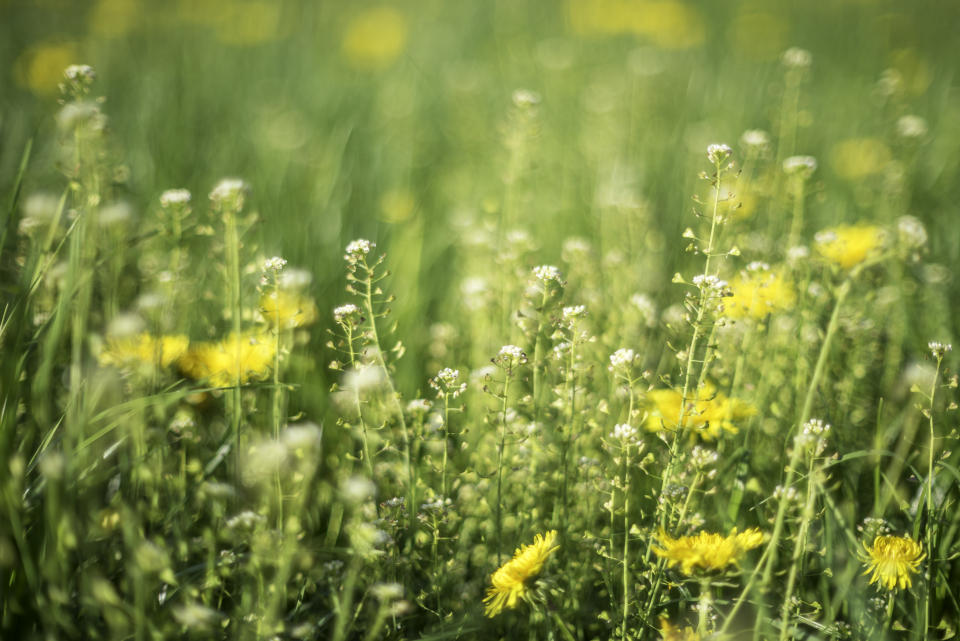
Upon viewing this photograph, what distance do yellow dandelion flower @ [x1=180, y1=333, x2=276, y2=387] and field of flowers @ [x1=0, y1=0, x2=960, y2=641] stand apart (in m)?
0.01

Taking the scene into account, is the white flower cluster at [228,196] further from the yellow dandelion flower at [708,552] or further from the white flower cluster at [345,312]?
the yellow dandelion flower at [708,552]

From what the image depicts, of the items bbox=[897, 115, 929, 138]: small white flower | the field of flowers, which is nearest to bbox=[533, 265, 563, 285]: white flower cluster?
the field of flowers

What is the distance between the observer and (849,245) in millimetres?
2072

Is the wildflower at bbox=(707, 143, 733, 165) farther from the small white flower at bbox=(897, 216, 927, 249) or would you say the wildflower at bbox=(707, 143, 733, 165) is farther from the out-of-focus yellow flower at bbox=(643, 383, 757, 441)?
the small white flower at bbox=(897, 216, 927, 249)

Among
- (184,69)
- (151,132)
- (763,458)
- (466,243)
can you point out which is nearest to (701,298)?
(763,458)

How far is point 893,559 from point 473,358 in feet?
3.70

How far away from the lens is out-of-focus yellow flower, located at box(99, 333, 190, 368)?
57.1 inches

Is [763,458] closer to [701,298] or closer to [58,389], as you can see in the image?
[701,298]

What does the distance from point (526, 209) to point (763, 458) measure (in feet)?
5.22

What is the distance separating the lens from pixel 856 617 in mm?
1236

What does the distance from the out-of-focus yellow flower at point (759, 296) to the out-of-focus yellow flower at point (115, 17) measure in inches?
189

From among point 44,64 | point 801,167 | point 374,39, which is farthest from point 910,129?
point 44,64

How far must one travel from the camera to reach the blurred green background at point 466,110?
269 cm

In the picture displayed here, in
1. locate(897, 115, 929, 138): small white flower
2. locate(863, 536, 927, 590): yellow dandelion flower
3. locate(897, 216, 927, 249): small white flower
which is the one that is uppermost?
locate(897, 115, 929, 138): small white flower
